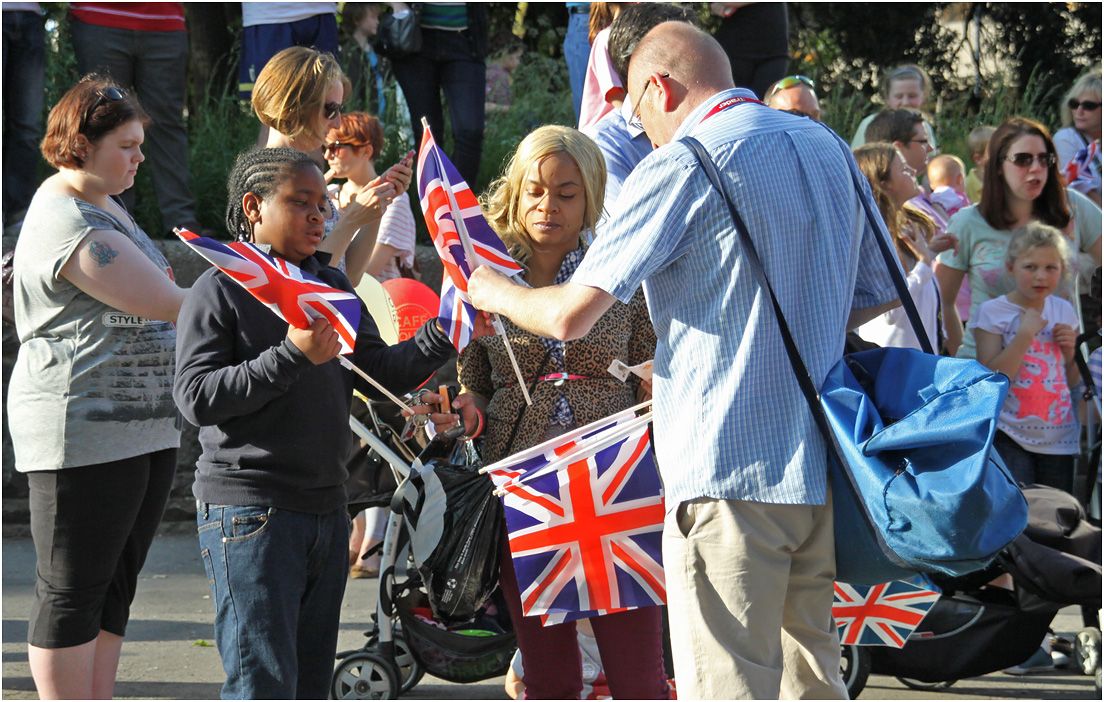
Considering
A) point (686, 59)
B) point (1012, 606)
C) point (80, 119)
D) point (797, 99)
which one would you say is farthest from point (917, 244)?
point (80, 119)

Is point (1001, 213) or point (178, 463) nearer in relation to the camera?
point (1001, 213)

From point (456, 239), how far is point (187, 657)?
2.27 m

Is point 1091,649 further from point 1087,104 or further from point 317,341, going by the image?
point 1087,104

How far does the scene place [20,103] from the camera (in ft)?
20.6

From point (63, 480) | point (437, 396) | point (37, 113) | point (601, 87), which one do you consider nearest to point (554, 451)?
point (437, 396)

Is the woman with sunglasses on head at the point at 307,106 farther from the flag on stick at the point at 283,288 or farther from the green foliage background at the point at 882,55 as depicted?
the green foliage background at the point at 882,55

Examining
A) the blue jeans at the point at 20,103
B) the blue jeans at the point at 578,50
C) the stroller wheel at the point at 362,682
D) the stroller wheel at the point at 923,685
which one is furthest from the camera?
the blue jeans at the point at 578,50

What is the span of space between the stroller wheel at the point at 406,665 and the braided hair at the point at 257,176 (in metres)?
1.70

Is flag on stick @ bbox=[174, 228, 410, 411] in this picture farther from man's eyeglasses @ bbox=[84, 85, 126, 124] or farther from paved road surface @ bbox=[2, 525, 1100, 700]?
paved road surface @ bbox=[2, 525, 1100, 700]

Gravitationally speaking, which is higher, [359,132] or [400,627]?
[359,132]

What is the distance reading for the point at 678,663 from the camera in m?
2.52

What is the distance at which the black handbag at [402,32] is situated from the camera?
626 cm

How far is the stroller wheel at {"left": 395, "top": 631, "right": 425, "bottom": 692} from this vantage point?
4.08 metres

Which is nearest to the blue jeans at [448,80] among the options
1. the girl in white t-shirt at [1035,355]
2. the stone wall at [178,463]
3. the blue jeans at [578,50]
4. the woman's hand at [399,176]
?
the blue jeans at [578,50]
